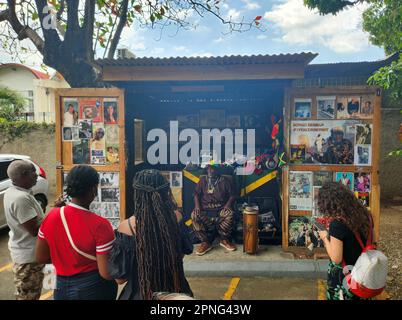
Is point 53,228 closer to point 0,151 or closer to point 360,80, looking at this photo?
point 360,80

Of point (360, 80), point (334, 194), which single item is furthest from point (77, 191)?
point (360, 80)

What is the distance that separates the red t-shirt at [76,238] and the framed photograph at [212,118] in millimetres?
5439

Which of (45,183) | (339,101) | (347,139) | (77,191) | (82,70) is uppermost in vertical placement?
(82,70)

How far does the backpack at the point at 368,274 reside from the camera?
2.48 metres

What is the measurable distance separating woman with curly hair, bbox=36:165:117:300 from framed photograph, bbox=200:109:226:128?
531 cm

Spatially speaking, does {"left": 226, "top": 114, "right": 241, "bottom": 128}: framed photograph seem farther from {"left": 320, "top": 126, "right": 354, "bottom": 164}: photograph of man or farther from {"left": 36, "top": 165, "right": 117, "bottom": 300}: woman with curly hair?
{"left": 36, "top": 165, "right": 117, "bottom": 300}: woman with curly hair

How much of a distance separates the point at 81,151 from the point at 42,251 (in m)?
3.22

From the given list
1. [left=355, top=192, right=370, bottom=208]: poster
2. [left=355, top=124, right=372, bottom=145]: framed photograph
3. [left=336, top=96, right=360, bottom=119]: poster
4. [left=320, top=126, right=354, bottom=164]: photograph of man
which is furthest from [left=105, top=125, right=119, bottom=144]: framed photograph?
[left=355, top=192, right=370, bottom=208]: poster

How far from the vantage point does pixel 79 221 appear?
7.23 feet

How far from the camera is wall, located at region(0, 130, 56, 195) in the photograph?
1083 centimetres

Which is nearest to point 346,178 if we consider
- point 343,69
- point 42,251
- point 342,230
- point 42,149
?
point 342,230

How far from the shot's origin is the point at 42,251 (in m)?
2.35

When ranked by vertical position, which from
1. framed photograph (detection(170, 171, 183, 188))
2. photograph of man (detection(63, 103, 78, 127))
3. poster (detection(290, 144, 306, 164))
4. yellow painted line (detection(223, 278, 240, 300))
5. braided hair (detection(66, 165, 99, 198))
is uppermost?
photograph of man (detection(63, 103, 78, 127))

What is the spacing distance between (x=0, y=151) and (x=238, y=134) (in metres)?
8.16
